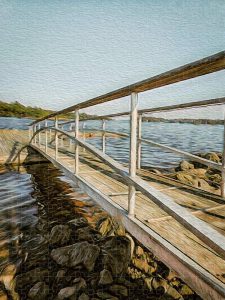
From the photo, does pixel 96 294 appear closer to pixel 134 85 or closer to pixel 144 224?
pixel 144 224

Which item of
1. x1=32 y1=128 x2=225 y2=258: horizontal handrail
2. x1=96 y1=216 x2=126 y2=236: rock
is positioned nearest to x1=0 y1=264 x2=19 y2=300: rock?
x1=96 y1=216 x2=126 y2=236: rock

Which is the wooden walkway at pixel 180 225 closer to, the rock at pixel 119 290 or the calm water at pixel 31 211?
the rock at pixel 119 290

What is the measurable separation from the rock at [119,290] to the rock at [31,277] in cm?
83

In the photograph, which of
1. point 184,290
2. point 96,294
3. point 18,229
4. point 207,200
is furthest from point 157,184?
point 18,229

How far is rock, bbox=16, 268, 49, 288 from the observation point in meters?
2.88

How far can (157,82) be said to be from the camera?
181 centimetres

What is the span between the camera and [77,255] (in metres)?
3.11

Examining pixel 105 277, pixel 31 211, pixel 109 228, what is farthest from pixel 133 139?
pixel 31 211

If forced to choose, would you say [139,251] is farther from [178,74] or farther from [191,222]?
[178,74]

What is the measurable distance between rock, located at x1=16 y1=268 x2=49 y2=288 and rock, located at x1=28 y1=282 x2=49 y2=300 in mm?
166

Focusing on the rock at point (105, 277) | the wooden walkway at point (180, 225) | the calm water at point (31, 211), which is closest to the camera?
the wooden walkway at point (180, 225)

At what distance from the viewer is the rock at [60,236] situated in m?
3.59

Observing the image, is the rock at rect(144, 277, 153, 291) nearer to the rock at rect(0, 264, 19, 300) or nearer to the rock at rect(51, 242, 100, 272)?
the rock at rect(51, 242, 100, 272)

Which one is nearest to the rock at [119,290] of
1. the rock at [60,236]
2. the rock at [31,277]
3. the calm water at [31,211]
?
the rock at [31,277]
